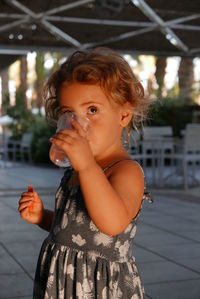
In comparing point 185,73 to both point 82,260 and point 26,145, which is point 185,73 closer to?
point 26,145

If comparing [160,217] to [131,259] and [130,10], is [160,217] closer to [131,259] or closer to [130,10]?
[131,259]

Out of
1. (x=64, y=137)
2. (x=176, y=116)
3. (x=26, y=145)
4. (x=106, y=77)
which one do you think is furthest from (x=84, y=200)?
(x=176, y=116)

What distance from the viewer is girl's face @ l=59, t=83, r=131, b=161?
1.61 m

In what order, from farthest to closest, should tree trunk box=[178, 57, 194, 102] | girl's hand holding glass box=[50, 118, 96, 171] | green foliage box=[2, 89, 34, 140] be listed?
tree trunk box=[178, 57, 194, 102]
green foliage box=[2, 89, 34, 140]
girl's hand holding glass box=[50, 118, 96, 171]

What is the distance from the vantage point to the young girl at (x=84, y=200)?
1616 mm

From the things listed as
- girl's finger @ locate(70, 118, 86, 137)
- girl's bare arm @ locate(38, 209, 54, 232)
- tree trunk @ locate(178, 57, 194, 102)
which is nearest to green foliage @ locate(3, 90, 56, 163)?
tree trunk @ locate(178, 57, 194, 102)

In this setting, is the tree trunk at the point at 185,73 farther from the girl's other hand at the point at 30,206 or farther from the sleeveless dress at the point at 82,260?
the sleeveless dress at the point at 82,260

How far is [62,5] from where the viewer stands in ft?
38.8

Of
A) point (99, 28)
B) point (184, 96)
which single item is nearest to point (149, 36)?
point (99, 28)

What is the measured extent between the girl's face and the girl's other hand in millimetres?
308

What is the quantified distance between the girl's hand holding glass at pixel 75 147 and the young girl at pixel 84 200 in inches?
5.1

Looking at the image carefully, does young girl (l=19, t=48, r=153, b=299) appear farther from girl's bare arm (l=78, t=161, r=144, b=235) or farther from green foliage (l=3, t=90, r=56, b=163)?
green foliage (l=3, t=90, r=56, b=163)

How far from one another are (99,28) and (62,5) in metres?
1.49

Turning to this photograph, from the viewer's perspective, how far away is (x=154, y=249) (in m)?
4.69
